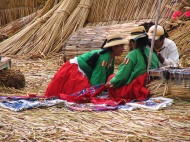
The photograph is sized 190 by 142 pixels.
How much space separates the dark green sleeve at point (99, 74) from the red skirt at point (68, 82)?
0.09m

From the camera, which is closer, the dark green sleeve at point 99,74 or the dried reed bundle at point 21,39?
the dark green sleeve at point 99,74

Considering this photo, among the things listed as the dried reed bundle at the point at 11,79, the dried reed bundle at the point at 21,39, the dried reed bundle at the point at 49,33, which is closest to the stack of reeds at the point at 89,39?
the dried reed bundle at the point at 49,33

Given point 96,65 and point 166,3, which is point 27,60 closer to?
point 166,3

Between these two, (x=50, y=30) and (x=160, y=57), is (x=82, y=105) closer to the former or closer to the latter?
(x=160, y=57)

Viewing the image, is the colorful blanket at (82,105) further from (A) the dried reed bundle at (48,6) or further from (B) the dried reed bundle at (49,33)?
(A) the dried reed bundle at (48,6)

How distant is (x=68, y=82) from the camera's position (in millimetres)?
5781

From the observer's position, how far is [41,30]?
31.4ft

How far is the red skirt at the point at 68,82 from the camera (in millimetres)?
5734

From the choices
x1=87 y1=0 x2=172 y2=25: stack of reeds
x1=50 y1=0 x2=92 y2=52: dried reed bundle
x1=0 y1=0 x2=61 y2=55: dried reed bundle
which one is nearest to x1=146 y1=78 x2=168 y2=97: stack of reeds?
x1=87 y1=0 x2=172 y2=25: stack of reeds

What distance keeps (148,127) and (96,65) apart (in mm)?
1637

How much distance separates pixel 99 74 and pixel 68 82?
38cm

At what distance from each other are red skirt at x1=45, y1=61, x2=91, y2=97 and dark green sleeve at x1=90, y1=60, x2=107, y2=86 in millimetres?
87

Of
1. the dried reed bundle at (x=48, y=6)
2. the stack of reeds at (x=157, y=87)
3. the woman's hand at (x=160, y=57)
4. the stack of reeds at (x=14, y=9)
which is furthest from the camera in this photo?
the stack of reeds at (x=14, y=9)

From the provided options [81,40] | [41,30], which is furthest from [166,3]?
[41,30]
